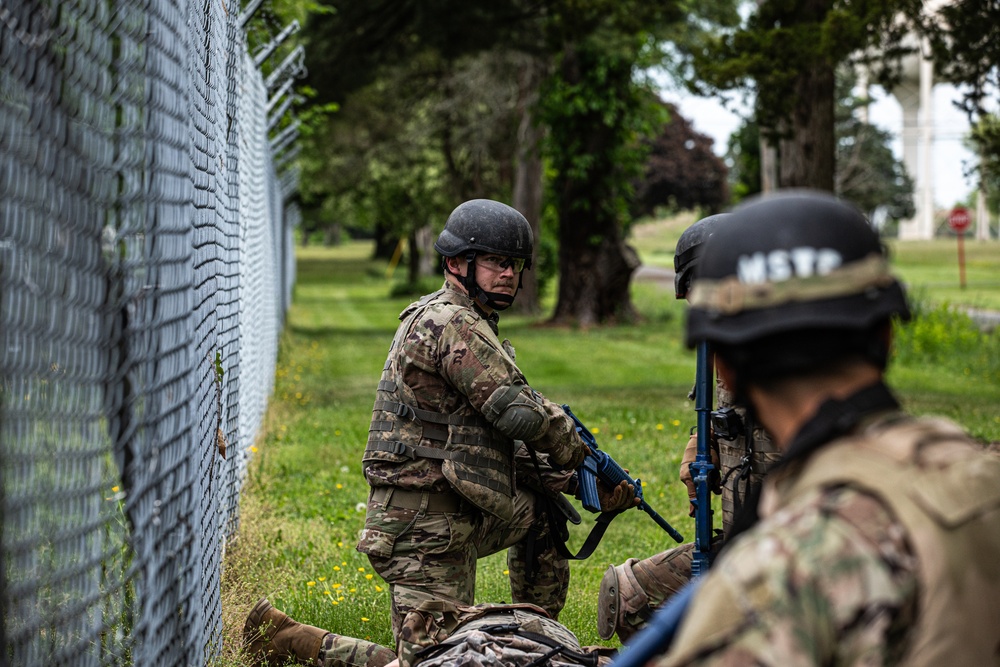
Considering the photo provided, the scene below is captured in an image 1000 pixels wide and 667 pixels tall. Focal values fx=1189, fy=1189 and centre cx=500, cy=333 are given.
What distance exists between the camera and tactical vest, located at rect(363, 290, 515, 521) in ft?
14.8

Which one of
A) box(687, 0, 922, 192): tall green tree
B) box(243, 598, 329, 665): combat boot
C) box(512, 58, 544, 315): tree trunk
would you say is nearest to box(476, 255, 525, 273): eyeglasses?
box(243, 598, 329, 665): combat boot

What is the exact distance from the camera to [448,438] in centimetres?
457

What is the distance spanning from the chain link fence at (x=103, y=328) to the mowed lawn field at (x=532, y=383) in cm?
155

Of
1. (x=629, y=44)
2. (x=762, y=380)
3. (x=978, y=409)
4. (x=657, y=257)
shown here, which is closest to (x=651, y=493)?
(x=978, y=409)

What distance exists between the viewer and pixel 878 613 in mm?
1787

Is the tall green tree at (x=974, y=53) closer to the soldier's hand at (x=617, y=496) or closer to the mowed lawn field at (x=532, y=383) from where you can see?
the mowed lawn field at (x=532, y=383)

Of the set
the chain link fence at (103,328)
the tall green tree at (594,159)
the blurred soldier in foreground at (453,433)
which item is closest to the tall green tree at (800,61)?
the blurred soldier in foreground at (453,433)

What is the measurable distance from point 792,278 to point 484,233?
2817 millimetres

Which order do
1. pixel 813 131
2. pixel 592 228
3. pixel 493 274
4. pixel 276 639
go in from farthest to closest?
pixel 592 228 → pixel 813 131 → pixel 276 639 → pixel 493 274

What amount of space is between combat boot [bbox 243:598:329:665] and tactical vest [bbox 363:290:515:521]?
3.04ft

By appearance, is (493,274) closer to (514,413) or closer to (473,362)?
(473,362)

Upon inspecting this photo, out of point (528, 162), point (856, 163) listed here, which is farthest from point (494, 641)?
point (856, 163)

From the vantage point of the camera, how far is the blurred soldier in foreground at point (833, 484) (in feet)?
5.88

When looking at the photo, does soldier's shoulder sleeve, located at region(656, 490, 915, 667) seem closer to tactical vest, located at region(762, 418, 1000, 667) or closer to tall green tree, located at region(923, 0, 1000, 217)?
tactical vest, located at region(762, 418, 1000, 667)
